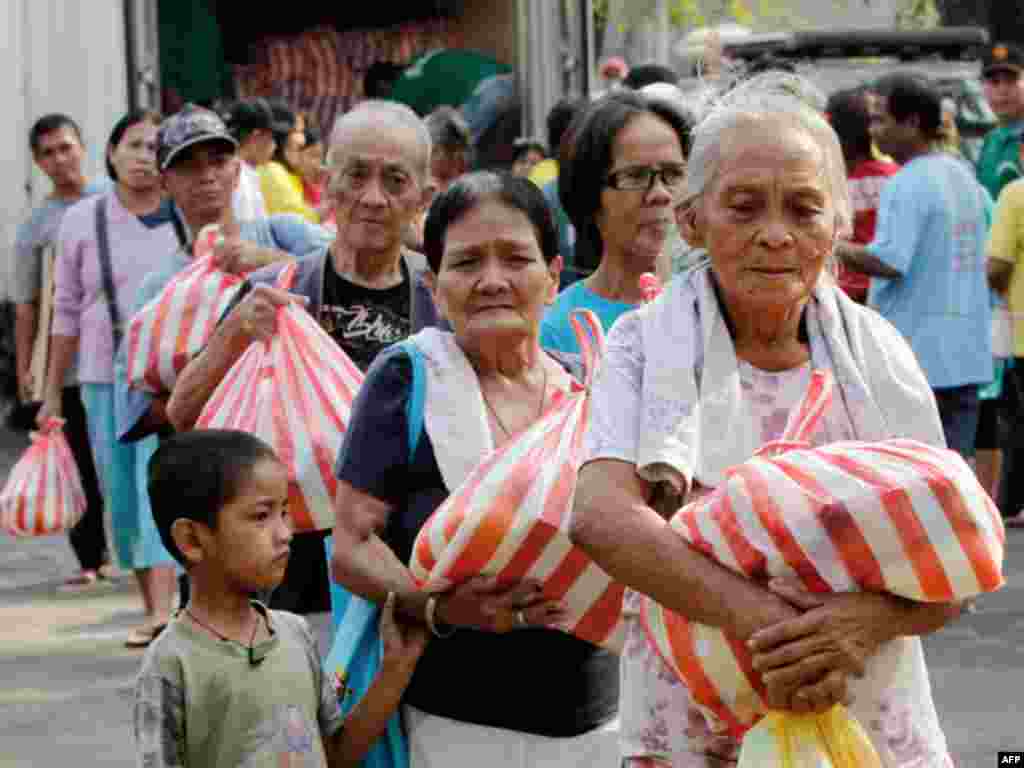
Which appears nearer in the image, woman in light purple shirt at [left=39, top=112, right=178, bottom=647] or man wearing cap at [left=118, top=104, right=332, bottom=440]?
man wearing cap at [left=118, top=104, right=332, bottom=440]

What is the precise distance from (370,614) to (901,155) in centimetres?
631

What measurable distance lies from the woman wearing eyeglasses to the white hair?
145 cm

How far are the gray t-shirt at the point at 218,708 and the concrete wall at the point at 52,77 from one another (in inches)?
456

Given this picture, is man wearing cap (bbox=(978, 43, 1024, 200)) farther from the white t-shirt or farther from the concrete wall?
the concrete wall

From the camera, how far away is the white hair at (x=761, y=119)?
11.3 feet

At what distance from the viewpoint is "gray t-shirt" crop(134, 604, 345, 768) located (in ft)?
12.8

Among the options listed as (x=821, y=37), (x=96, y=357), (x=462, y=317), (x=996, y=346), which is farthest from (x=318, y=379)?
(x=821, y=37)

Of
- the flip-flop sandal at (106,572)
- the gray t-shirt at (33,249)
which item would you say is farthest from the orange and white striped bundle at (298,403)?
the gray t-shirt at (33,249)

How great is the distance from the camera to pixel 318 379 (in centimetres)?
493

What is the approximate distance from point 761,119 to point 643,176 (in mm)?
1775

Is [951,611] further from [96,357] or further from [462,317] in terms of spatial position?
[96,357]

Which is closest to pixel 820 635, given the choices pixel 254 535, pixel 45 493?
pixel 254 535

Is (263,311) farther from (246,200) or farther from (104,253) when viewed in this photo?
(104,253)

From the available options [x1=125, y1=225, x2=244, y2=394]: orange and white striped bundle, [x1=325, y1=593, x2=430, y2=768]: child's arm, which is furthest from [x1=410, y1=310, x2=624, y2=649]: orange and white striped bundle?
[x1=125, y1=225, x2=244, y2=394]: orange and white striped bundle
